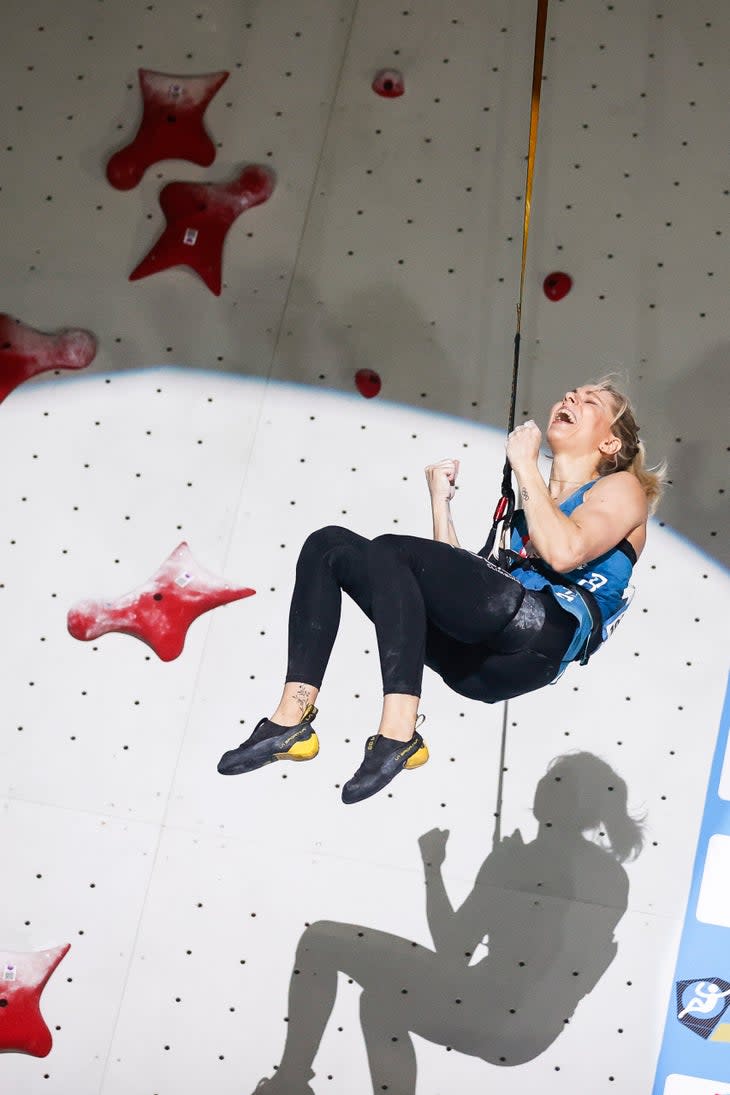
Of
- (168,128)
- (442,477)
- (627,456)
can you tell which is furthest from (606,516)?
(168,128)

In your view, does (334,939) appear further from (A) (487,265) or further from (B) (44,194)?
(B) (44,194)

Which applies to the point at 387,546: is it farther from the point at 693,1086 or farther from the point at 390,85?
the point at 390,85

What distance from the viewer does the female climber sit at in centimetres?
264

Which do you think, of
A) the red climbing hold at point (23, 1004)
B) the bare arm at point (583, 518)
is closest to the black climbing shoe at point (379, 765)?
the bare arm at point (583, 518)

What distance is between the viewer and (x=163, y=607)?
399cm

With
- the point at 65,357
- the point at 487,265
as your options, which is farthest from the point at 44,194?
the point at 487,265

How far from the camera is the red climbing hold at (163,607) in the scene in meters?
3.97

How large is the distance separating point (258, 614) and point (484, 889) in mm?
1072

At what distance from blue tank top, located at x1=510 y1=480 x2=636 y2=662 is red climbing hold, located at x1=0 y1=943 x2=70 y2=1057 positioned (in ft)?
6.37

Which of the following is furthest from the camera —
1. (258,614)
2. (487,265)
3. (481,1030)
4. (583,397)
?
Answer: (487,265)

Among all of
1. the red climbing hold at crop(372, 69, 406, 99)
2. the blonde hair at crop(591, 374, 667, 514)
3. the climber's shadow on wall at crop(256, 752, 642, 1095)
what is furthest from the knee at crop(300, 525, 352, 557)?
the red climbing hold at crop(372, 69, 406, 99)

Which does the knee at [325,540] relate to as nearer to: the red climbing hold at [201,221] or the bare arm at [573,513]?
the bare arm at [573,513]

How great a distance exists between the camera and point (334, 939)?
3.78 m

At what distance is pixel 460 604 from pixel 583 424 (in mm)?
590
